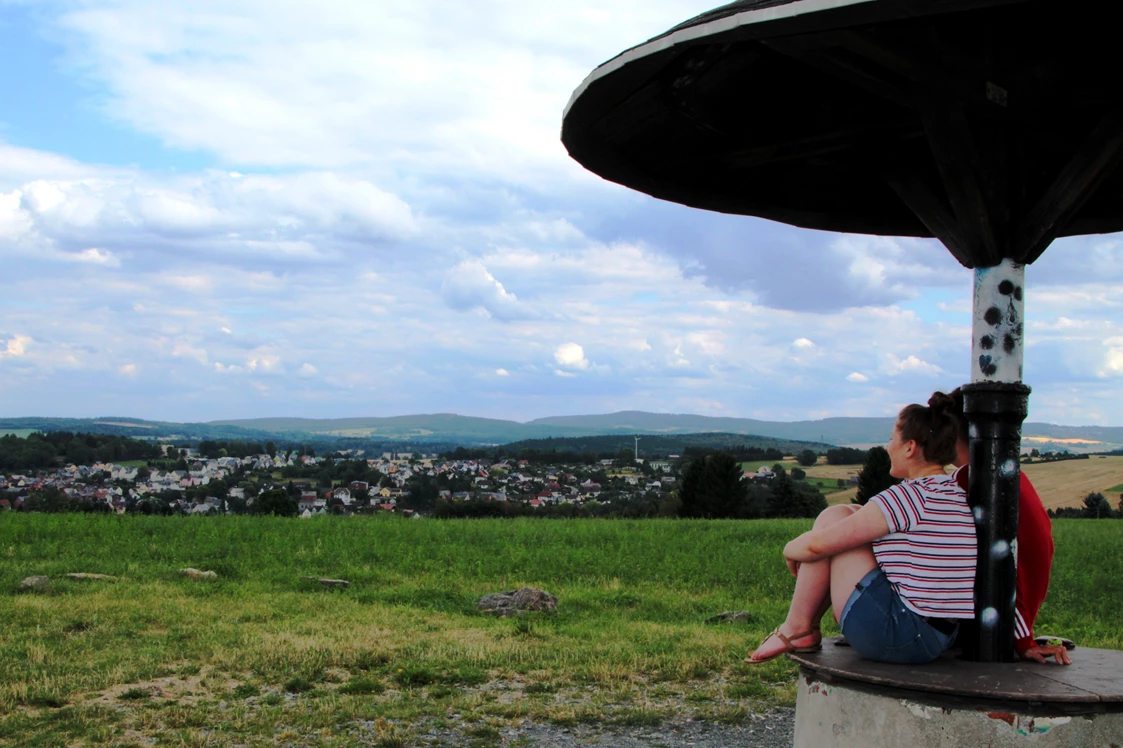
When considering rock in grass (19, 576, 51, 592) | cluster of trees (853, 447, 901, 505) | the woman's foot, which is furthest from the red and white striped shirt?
cluster of trees (853, 447, 901, 505)

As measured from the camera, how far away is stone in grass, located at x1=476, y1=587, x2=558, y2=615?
1062 centimetres

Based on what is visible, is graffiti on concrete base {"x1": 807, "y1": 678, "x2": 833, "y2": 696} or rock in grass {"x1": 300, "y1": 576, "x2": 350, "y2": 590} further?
rock in grass {"x1": 300, "y1": 576, "x2": 350, "y2": 590}

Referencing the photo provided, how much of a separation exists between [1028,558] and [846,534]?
3.62 ft

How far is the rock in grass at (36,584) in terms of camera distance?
10977 millimetres

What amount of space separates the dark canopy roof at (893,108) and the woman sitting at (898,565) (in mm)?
1207

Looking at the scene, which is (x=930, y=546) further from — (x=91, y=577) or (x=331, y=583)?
(x=91, y=577)

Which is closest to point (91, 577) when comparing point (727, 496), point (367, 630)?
point (367, 630)

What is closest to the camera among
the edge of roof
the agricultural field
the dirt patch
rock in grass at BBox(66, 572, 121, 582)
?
the edge of roof

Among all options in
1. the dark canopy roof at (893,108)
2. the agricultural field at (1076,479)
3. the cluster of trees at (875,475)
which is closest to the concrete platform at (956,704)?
the dark canopy roof at (893,108)

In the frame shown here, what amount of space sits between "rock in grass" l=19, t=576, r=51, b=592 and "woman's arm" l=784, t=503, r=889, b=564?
976cm

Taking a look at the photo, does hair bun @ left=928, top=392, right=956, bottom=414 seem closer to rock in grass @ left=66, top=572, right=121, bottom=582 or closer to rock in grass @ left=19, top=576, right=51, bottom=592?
rock in grass @ left=19, top=576, right=51, bottom=592

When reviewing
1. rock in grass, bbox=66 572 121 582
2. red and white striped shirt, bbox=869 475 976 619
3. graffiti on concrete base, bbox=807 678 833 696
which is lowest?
rock in grass, bbox=66 572 121 582

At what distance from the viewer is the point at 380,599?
11.4m

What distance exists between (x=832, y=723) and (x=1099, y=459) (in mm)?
65473
